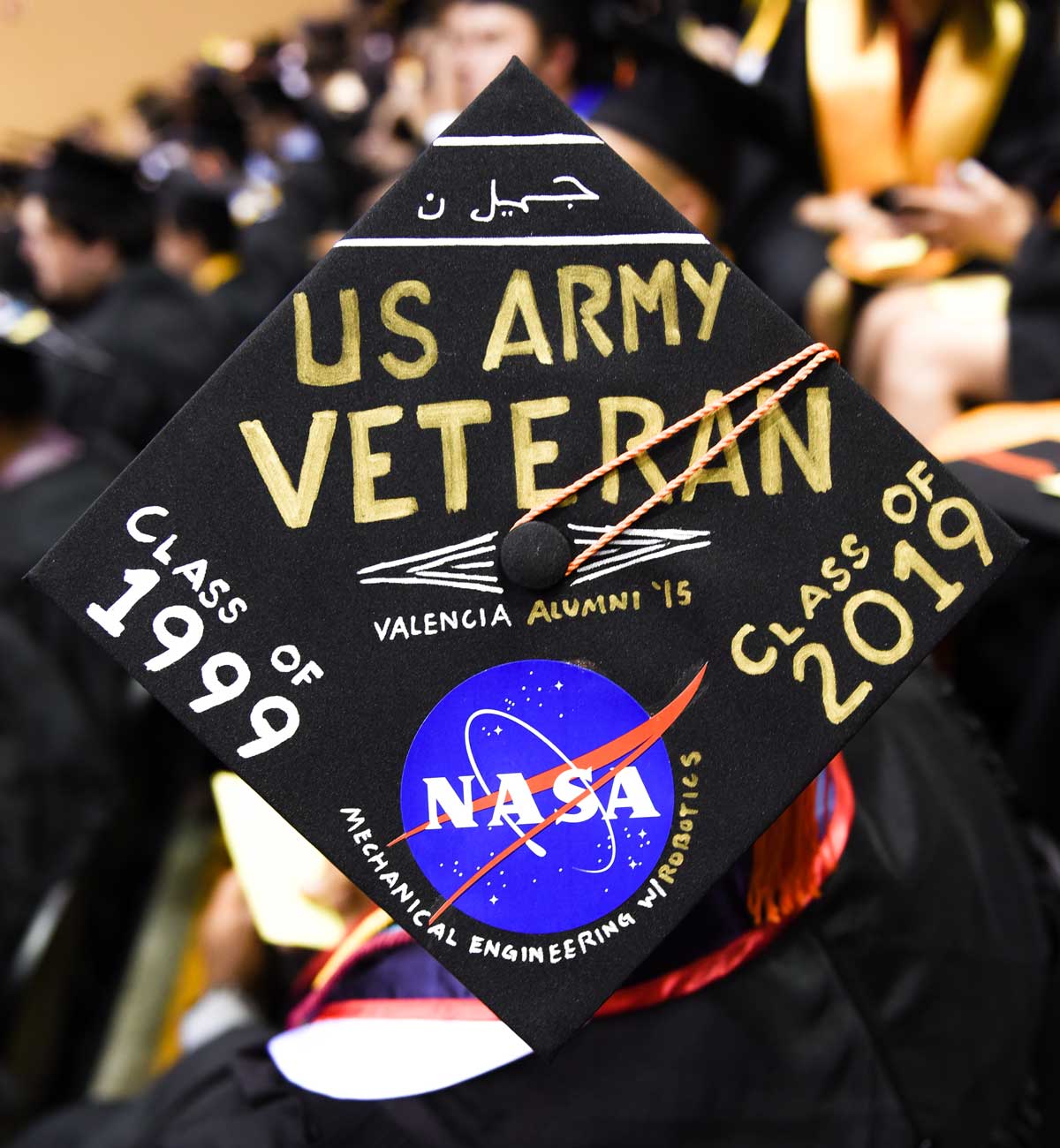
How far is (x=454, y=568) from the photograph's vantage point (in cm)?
60

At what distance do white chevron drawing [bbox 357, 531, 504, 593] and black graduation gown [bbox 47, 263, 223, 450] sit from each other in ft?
8.04

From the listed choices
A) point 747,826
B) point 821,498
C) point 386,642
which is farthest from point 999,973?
point 386,642

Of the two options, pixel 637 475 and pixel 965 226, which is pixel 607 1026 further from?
pixel 965 226

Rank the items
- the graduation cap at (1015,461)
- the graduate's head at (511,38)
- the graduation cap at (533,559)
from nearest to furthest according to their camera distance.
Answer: the graduation cap at (533,559), the graduation cap at (1015,461), the graduate's head at (511,38)

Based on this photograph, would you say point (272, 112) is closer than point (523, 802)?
No

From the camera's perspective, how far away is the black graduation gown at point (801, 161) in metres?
1.65

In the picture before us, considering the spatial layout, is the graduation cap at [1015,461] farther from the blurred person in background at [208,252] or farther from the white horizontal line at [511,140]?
the blurred person in background at [208,252]

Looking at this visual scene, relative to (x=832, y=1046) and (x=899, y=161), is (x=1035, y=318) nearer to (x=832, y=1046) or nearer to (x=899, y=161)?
(x=899, y=161)

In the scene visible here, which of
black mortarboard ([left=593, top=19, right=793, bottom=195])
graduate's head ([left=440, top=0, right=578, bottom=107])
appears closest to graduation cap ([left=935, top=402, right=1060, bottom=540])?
black mortarboard ([left=593, top=19, right=793, bottom=195])

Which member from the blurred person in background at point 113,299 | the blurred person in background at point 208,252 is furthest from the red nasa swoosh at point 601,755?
the blurred person in background at point 208,252

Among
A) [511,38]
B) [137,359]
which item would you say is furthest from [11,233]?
[511,38]

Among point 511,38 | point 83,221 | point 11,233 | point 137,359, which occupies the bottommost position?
point 137,359

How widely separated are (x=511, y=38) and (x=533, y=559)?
1767 millimetres

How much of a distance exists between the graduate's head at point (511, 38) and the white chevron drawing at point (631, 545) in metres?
1.65
